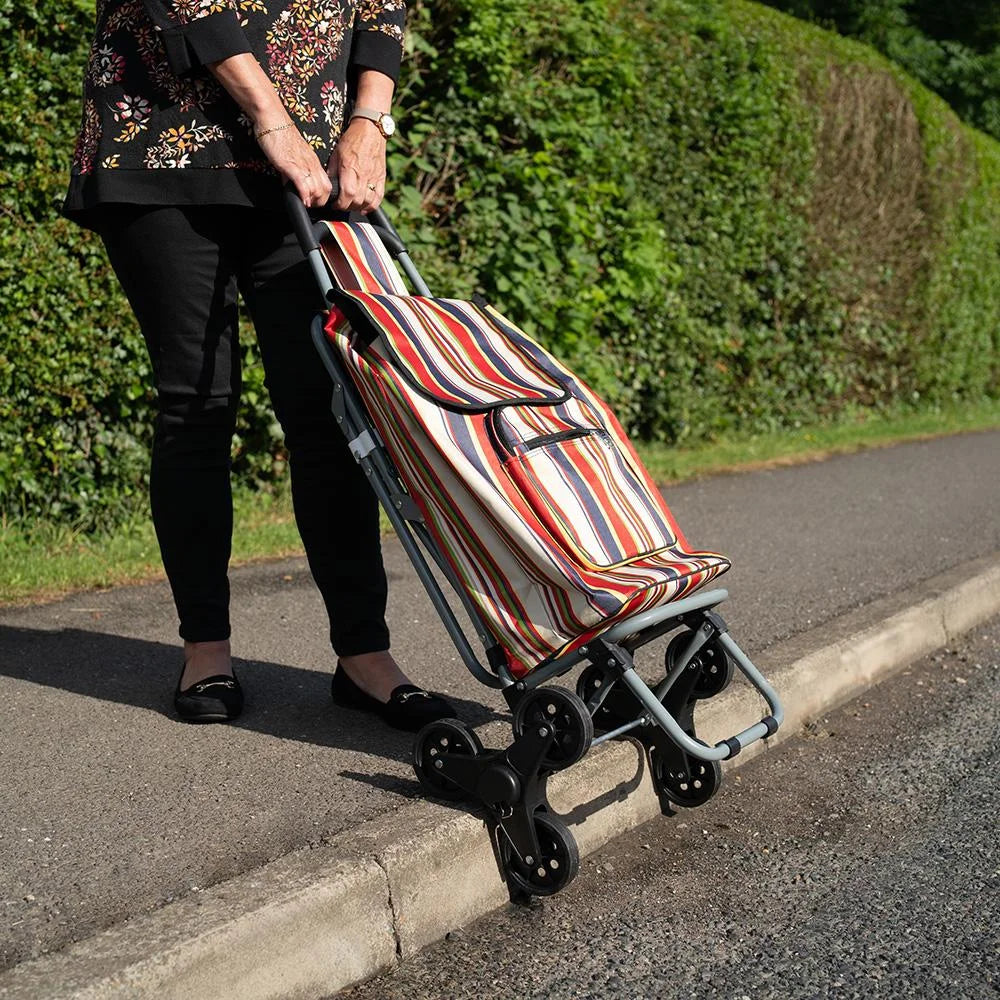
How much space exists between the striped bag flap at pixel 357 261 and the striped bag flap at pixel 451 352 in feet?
0.46

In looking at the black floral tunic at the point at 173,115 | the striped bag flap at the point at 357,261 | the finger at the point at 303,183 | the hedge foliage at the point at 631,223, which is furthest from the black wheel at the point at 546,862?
the hedge foliage at the point at 631,223

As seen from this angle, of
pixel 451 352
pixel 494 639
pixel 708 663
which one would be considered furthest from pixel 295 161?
pixel 708 663

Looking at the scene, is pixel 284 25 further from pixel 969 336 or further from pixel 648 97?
pixel 969 336

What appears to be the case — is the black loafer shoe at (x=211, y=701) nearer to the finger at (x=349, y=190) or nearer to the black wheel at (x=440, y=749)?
the black wheel at (x=440, y=749)

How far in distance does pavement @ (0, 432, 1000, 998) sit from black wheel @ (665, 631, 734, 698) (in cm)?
28

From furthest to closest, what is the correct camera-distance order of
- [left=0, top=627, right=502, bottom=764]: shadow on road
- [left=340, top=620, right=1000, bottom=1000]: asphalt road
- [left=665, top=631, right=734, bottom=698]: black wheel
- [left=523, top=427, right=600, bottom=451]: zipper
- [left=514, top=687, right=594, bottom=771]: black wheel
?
[left=0, top=627, right=502, bottom=764]: shadow on road, [left=665, top=631, right=734, bottom=698]: black wheel, [left=523, top=427, right=600, bottom=451]: zipper, [left=514, top=687, right=594, bottom=771]: black wheel, [left=340, top=620, right=1000, bottom=1000]: asphalt road

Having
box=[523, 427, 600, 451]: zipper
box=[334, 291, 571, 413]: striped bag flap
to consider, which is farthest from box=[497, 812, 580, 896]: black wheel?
box=[334, 291, 571, 413]: striped bag flap

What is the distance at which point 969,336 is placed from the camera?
13508 mm

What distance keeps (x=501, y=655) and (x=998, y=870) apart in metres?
1.22

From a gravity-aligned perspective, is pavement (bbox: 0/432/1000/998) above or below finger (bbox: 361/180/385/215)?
below

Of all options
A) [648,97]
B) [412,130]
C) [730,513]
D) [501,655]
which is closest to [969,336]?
[648,97]

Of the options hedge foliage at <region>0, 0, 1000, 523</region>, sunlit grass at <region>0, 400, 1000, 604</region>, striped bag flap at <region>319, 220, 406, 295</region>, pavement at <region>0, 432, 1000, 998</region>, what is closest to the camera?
pavement at <region>0, 432, 1000, 998</region>

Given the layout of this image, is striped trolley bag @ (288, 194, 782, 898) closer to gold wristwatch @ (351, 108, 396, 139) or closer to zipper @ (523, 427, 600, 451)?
zipper @ (523, 427, 600, 451)

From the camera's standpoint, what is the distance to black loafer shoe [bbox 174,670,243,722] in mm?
3494
